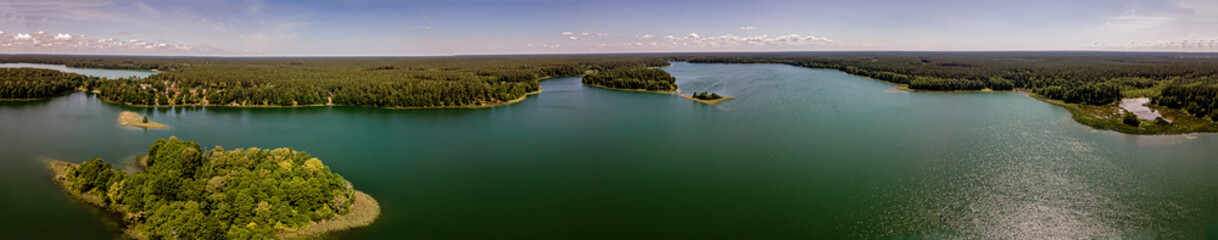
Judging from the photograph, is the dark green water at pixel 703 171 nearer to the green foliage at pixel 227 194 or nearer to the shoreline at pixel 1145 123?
the green foliage at pixel 227 194

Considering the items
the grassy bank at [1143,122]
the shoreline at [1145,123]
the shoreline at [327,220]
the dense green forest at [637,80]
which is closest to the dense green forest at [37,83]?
the shoreline at [327,220]

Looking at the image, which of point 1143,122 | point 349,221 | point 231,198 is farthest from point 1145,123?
point 231,198

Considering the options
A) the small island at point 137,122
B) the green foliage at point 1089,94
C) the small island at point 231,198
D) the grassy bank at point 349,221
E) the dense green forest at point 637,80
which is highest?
the dense green forest at point 637,80

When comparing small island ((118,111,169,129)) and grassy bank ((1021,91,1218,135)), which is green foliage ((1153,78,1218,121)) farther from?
small island ((118,111,169,129))

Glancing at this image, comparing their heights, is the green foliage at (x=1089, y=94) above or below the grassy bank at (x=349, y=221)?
above

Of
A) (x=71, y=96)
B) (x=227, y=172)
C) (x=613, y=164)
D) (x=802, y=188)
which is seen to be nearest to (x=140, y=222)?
(x=227, y=172)

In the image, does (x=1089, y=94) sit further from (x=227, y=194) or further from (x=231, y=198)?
(x=227, y=194)

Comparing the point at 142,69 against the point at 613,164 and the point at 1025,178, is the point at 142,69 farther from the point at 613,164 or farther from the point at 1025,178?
the point at 1025,178
